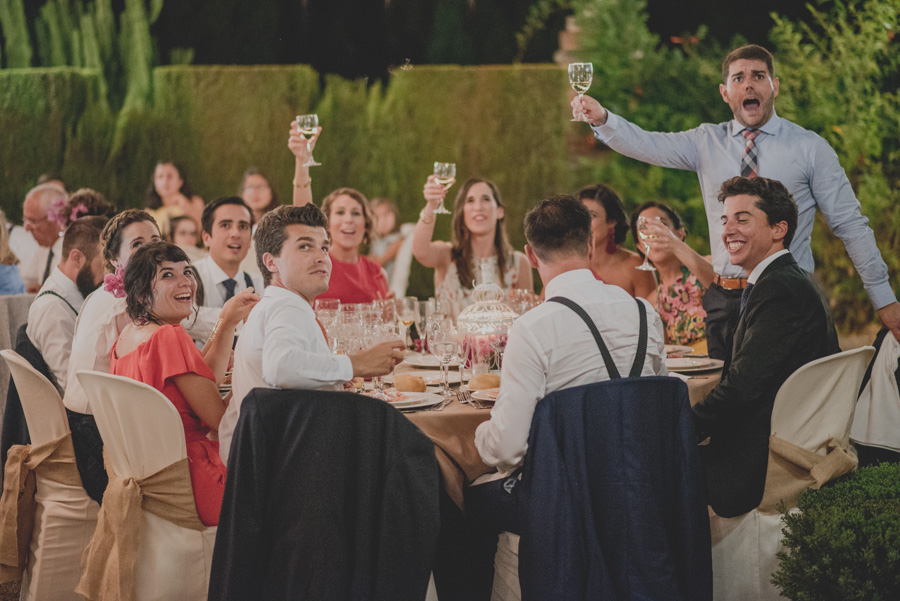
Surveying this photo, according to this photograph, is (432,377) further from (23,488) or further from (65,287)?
(65,287)

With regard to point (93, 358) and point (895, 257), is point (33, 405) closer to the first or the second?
point (93, 358)

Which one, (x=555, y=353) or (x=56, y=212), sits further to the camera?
(x=56, y=212)

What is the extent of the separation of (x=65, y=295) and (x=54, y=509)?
0.99 meters

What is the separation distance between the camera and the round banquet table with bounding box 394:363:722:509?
2.66 metres

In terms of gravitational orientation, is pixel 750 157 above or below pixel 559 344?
above

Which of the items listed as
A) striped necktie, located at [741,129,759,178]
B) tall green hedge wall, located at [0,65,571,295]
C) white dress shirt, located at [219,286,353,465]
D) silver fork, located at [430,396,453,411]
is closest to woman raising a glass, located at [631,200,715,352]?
striped necktie, located at [741,129,759,178]

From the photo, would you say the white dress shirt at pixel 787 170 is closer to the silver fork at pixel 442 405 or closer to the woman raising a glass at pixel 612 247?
the woman raising a glass at pixel 612 247

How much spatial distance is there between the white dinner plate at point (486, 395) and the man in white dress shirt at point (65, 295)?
1791mm

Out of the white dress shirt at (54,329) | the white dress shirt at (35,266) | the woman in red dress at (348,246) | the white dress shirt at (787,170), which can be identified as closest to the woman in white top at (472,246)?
the woman in red dress at (348,246)

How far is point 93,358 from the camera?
3.11 metres

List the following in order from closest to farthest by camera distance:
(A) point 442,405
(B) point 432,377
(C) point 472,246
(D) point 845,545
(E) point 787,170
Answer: (D) point 845,545 → (A) point 442,405 → (B) point 432,377 → (E) point 787,170 → (C) point 472,246

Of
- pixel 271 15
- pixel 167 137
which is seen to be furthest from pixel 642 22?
pixel 167 137

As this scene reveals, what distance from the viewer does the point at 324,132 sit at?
8.07m

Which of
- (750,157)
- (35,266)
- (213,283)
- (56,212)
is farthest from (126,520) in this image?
(35,266)
